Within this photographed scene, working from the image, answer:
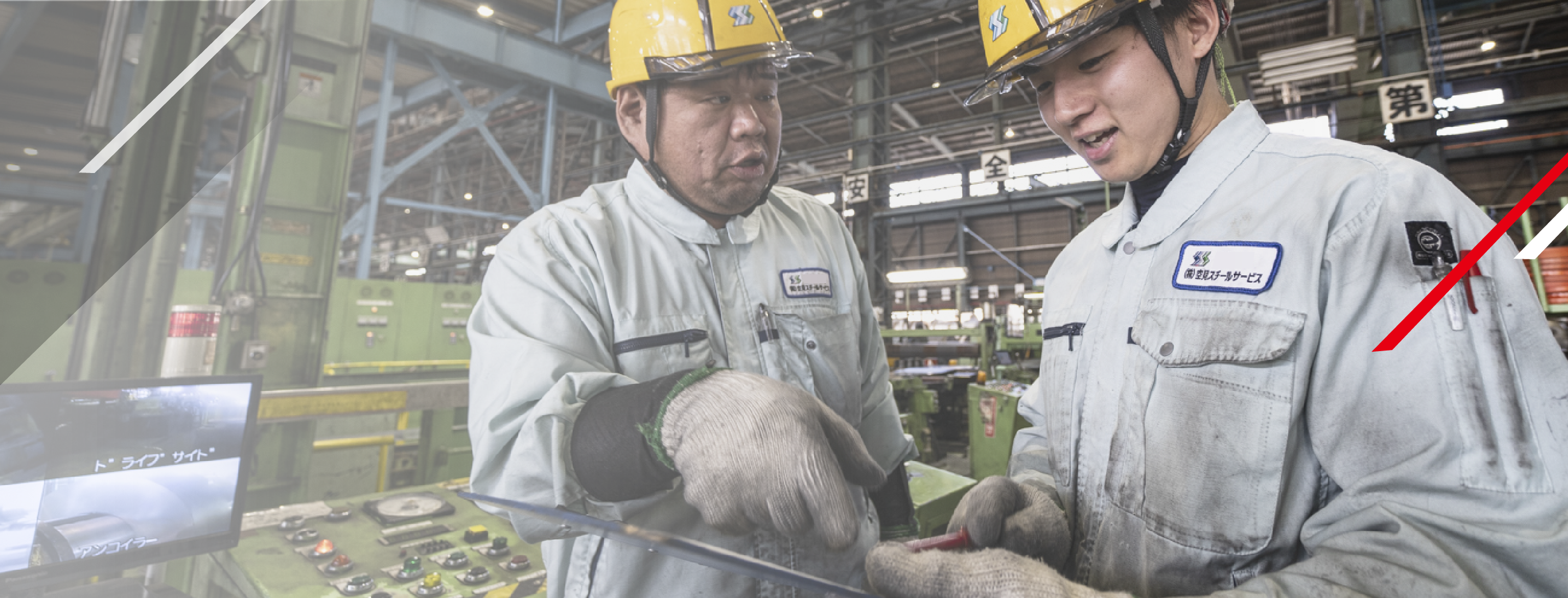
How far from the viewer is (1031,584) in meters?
0.71

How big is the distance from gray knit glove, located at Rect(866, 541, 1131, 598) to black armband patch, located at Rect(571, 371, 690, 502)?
33 centimetres

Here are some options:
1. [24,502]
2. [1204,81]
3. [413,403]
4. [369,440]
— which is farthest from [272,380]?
[1204,81]

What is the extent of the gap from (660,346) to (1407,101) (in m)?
9.88

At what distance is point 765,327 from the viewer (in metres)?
1.36

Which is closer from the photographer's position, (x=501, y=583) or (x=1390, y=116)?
(x=501, y=583)

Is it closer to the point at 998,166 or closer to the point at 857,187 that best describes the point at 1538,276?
the point at 998,166

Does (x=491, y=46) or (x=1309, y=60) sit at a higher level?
(x=1309, y=60)

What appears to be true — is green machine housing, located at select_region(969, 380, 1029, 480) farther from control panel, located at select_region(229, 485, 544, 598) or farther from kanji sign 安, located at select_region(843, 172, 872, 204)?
kanji sign 安, located at select_region(843, 172, 872, 204)

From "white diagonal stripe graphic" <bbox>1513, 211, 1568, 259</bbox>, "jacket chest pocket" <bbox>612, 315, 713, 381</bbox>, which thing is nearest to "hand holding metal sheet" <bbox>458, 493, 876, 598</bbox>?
"jacket chest pocket" <bbox>612, 315, 713, 381</bbox>

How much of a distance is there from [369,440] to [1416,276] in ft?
15.2

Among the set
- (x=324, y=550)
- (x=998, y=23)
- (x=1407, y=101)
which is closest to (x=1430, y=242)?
(x=998, y=23)

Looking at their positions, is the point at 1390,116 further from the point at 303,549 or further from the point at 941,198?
the point at 941,198

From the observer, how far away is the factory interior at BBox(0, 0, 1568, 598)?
160 centimetres

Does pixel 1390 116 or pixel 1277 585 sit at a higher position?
pixel 1390 116
